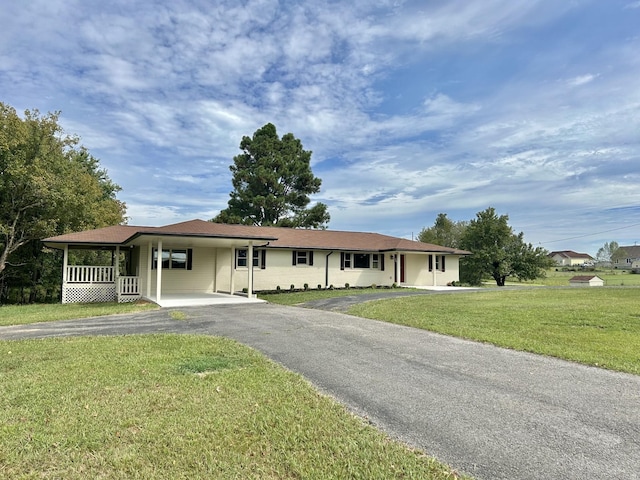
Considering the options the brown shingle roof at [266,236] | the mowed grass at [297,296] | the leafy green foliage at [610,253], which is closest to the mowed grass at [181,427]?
the brown shingle roof at [266,236]

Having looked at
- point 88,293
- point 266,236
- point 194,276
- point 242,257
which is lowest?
point 88,293

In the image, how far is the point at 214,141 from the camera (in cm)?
2342

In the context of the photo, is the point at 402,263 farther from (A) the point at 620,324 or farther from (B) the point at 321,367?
(B) the point at 321,367

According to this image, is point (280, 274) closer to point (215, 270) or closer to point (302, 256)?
point (302, 256)

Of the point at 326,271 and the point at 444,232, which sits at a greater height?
the point at 444,232

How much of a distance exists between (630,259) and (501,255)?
7127cm

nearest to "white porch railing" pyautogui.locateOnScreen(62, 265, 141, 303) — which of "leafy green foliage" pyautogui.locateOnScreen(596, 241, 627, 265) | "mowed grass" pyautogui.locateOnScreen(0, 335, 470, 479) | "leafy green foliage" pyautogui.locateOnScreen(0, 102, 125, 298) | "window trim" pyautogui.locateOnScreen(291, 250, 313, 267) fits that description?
"leafy green foliage" pyautogui.locateOnScreen(0, 102, 125, 298)

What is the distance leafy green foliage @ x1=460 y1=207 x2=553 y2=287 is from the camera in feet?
97.0

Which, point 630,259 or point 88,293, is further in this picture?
point 630,259

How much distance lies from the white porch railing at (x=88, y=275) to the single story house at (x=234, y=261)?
1.5 inches

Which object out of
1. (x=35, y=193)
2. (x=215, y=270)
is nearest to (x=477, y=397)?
(x=215, y=270)

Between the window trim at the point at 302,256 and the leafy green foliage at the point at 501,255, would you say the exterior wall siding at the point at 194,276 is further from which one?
the leafy green foliage at the point at 501,255

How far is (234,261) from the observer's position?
66.9 feet

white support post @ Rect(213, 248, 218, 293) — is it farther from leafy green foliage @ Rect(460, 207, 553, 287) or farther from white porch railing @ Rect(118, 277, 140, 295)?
leafy green foliage @ Rect(460, 207, 553, 287)
